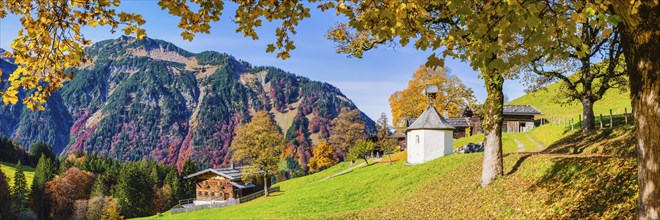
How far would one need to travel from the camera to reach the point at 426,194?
23516mm

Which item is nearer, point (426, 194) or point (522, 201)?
point (522, 201)

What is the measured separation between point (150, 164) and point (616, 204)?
134 metres

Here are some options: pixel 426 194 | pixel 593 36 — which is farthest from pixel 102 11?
pixel 593 36

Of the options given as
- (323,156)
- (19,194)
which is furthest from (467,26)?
(19,194)

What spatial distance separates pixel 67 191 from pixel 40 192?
16.9ft

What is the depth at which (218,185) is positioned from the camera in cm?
7175

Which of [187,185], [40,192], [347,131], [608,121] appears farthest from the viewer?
[187,185]

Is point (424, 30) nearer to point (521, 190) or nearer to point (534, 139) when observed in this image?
point (521, 190)

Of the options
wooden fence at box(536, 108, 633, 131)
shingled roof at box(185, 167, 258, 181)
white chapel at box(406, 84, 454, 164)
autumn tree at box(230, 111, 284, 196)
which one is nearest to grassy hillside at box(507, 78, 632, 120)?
wooden fence at box(536, 108, 633, 131)

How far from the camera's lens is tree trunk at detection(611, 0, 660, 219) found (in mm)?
5898

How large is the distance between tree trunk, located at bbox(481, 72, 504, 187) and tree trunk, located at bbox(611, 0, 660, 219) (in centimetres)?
1299

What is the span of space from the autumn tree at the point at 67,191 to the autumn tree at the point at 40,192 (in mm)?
1145

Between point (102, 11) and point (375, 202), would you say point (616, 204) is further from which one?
point (375, 202)

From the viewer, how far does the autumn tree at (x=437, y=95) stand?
62812 millimetres
